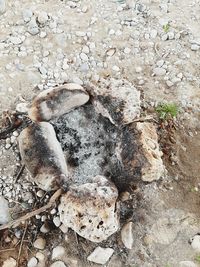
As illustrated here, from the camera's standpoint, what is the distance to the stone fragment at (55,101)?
12.9ft

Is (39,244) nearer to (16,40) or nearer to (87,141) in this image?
(87,141)

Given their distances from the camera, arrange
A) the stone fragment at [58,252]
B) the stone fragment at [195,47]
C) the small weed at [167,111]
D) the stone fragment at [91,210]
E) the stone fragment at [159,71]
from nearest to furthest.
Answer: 1. the stone fragment at [91,210]
2. the stone fragment at [58,252]
3. the small weed at [167,111]
4. the stone fragment at [159,71]
5. the stone fragment at [195,47]

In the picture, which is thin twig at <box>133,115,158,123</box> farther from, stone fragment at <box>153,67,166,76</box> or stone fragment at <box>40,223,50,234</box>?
stone fragment at <box>40,223,50,234</box>

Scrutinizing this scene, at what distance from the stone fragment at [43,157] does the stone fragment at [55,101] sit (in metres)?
0.14

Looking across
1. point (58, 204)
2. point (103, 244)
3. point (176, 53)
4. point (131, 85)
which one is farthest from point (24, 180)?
point (176, 53)

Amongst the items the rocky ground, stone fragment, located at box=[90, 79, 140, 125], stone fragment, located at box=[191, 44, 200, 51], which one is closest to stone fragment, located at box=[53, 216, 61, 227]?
the rocky ground

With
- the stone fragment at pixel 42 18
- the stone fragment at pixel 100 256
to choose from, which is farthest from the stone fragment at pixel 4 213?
the stone fragment at pixel 42 18

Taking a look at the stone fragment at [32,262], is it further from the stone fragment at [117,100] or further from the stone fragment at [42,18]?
the stone fragment at [42,18]

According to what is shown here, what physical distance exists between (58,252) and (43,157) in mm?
690

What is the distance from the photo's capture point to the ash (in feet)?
13.0

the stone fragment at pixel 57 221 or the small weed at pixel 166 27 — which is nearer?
the stone fragment at pixel 57 221

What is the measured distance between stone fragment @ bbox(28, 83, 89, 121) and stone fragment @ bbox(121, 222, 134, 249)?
0.97 metres

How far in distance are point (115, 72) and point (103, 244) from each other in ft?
4.69

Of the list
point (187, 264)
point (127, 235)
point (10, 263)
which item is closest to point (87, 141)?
point (127, 235)
